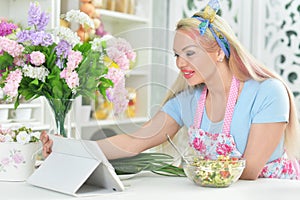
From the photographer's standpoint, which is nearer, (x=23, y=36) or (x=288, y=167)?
(x=23, y=36)

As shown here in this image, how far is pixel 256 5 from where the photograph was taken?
12.3 feet

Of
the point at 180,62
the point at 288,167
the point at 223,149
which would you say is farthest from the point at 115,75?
the point at 288,167

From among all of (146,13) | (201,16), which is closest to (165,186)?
(201,16)

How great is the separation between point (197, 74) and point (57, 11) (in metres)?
1.52

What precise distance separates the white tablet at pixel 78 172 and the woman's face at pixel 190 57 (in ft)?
1.09

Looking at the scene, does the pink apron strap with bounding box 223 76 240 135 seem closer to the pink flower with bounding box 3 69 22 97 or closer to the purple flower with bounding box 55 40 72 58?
the purple flower with bounding box 55 40 72 58

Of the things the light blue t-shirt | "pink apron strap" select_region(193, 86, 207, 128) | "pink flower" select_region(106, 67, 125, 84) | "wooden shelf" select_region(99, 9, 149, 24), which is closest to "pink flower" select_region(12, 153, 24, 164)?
"pink flower" select_region(106, 67, 125, 84)

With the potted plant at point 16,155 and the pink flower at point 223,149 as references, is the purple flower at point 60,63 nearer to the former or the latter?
the potted plant at point 16,155

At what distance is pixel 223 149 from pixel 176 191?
41cm

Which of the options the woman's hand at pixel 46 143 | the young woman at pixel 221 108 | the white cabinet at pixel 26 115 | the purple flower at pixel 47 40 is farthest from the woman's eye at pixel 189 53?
the white cabinet at pixel 26 115

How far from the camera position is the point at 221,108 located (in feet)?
5.86

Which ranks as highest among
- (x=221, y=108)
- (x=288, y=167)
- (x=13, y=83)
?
(x=13, y=83)

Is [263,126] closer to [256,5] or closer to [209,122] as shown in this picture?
[209,122]

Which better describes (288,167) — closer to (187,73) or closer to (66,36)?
(187,73)
